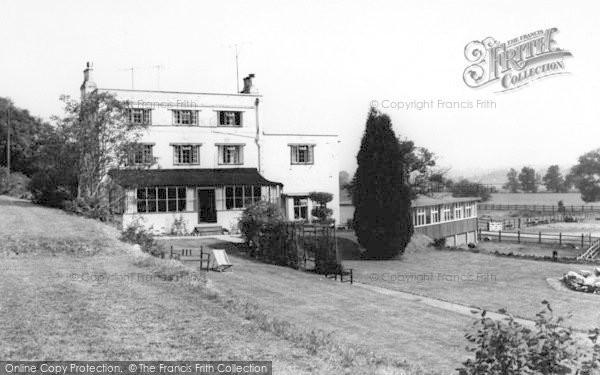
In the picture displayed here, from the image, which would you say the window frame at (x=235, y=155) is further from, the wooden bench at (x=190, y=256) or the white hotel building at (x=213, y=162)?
the wooden bench at (x=190, y=256)

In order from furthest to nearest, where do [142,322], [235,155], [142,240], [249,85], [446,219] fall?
[446,219] < [249,85] < [235,155] < [142,240] < [142,322]

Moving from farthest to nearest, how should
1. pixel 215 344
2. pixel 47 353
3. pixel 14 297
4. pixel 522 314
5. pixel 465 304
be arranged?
pixel 465 304 < pixel 522 314 < pixel 14 297 < pixel 215 344 < pixel 47 353

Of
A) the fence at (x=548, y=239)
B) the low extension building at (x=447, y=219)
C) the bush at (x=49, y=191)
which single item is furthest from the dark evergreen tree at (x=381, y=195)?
the fence at (x=548, y=239)

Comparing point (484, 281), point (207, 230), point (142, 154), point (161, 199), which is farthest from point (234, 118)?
point (484, 281)

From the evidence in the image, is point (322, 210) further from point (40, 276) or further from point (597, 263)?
point (40, 276)

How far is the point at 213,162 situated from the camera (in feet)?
138

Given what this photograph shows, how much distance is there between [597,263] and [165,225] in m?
26.0

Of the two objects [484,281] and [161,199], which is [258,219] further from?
[161,199]

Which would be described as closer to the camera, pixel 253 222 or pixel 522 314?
pixel 522 314

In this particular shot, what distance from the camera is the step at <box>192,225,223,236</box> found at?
37.9 m

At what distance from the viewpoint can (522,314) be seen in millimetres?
18344

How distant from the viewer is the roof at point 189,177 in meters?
35.2

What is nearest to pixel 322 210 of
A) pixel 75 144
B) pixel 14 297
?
pixel 75 144

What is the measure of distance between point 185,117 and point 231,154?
430 centimetres
